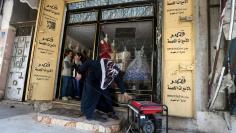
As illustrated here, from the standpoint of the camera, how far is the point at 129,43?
5914mm

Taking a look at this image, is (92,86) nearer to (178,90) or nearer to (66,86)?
(178,90)

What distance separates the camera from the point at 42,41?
6.11m

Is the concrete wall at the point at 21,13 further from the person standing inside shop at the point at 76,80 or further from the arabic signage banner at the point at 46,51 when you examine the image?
the person standing inside shop at the point at 76,80

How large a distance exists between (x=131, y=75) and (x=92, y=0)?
2.58 m

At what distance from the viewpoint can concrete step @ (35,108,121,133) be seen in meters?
4.38

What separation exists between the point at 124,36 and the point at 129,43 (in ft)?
0.81

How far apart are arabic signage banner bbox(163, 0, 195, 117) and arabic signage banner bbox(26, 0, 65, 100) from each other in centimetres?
317

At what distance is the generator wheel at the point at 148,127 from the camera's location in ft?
11.5

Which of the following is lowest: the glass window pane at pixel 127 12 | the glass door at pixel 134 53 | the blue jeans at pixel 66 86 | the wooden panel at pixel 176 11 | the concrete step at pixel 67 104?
the concrete step at pixel 67 104

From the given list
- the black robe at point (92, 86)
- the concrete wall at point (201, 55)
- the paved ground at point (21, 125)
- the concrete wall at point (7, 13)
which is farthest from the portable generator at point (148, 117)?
the concrete wall at point (7, 13)

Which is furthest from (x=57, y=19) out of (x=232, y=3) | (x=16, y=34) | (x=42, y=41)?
(x=232, y=3)

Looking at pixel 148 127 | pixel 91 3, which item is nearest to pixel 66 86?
pixel 91 3

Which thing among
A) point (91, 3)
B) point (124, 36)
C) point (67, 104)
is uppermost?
point (91, 3)

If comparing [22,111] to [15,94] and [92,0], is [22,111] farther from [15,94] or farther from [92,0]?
[92,0]
